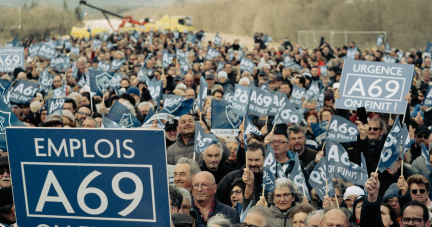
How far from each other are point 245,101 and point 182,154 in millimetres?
1866

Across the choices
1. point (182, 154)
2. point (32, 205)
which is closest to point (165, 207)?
point (32, 205)

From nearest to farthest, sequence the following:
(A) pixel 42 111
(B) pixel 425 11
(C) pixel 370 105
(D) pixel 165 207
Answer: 1. (D) pixel 165 207
2. (C) pixel 370 105
3. (A) pixel 42 111
4. (B) pixel 425 11

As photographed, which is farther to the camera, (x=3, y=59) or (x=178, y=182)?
(x=3, y=59)

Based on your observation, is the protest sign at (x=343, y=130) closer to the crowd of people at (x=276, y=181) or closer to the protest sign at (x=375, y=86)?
the crowd of people at (x=276, y=181)

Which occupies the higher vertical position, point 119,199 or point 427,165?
→ point 119,199

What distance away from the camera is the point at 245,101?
8.62m

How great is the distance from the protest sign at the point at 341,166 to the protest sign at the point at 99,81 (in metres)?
6.55

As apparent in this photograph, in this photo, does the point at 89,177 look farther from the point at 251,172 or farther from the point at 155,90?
the point at 155,90

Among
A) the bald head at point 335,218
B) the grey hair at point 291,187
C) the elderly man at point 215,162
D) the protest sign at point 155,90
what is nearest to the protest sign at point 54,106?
the protest sign at point 155,90

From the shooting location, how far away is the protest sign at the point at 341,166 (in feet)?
17.3

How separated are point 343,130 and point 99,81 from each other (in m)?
5.75

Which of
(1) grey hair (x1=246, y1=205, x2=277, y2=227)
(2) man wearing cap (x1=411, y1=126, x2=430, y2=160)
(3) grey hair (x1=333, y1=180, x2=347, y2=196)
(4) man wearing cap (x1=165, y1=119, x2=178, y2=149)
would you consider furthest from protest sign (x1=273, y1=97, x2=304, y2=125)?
(1) grey hair (x1=246, y1=205, x2=277, y2=227)

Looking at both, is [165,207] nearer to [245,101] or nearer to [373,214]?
[373,214]

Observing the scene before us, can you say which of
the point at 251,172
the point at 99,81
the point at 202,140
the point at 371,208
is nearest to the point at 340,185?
the point at 251,172
